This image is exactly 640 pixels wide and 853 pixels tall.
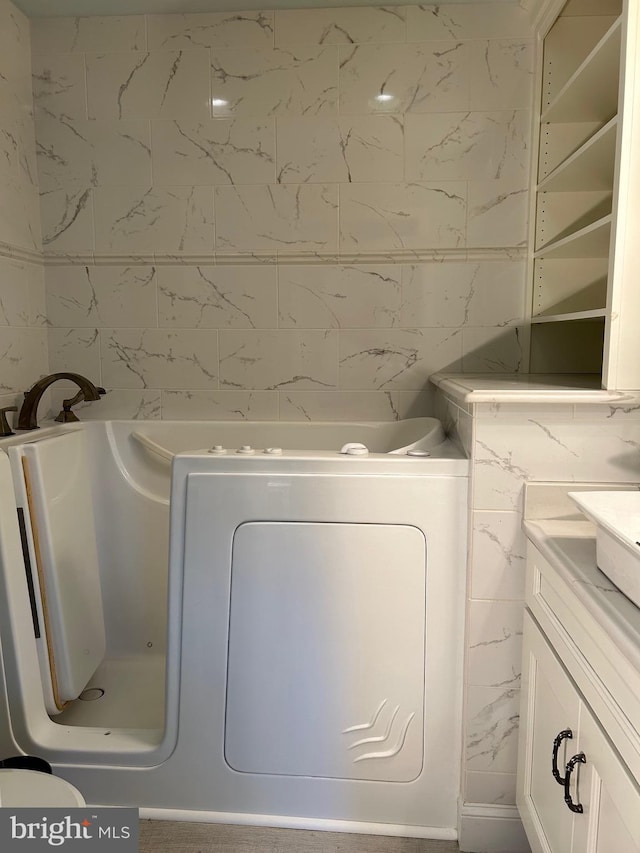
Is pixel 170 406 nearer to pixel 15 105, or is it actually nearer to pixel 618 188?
pixel 15 105

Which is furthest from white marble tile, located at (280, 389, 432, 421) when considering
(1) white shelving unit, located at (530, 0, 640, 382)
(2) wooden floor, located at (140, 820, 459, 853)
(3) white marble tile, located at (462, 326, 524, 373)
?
(2) wooden floor, located at (140, 820, 459, 853)

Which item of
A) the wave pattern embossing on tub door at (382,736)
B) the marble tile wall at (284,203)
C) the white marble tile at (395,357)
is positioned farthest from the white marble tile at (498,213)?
the wave pattern embossing on tub door at (382,736)

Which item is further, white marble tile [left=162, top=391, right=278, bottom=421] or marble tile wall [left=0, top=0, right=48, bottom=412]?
white marble tile [left=162, top=391, right=278, bottom=421]

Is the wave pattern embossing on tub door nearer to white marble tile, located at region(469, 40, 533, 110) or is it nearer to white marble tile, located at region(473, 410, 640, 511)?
white marble tile, located at region(473, 410, 640, 511)

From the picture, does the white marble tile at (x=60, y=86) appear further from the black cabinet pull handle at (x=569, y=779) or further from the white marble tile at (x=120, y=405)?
the black cabinet pull handle at (x=569, y=779)

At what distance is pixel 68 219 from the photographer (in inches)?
86.0

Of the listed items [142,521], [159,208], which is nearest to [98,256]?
[159,208]

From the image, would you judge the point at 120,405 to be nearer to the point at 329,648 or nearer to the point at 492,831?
the point at 329,648

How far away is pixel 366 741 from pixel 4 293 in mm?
1665

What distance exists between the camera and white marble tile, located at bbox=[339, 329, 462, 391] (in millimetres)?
2146

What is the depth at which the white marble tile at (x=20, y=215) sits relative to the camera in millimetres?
1977

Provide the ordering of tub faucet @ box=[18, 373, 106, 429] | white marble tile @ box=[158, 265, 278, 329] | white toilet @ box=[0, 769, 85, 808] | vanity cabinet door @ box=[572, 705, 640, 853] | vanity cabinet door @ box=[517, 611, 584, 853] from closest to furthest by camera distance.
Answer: vanity cabinet door @ box=[572, 705, 640, 853] < white toilet @ box=[0, 769, 85, 808] < vanity cabinet door @ box=[517, 611, 584, 853] < tub faucet @ box=[18, 373, 106, 429] < white marble tile @ box=[158, 265, 278, 329]

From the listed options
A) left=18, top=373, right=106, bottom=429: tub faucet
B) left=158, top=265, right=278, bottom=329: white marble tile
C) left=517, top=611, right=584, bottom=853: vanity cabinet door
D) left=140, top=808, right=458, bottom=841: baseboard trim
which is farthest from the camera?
left=158, top=265, right=278, bottom=329: white marble tile

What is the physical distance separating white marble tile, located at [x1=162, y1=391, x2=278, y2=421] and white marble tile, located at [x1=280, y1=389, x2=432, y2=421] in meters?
0.05
